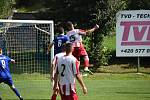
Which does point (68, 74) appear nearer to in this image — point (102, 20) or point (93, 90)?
point (93, 90)

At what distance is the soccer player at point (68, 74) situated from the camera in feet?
38.2

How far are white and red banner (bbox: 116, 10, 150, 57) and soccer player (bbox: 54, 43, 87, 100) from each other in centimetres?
1744

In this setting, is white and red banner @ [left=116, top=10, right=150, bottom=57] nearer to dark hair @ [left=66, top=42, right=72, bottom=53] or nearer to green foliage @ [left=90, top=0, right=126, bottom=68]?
green foliage @ [left=90, top=0, right=126, bottom=68]

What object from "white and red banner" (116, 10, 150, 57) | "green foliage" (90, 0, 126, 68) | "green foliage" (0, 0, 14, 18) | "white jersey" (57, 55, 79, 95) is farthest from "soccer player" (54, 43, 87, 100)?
"green foliage" (0, 0, 14, 18)

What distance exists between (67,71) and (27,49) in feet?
51.1

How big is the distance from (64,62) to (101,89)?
9050mm

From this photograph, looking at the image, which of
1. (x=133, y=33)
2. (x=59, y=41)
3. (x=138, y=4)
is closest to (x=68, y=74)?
(x=59, y=41)

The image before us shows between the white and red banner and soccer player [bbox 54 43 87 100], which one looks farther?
the white and red banner

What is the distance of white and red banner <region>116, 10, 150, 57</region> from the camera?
2897 cm

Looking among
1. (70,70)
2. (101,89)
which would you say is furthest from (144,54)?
(70,70)

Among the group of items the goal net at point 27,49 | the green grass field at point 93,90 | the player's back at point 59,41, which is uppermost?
the player's back at point 59,41

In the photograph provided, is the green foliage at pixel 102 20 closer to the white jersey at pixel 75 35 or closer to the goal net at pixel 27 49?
the goal net at pixel 27 49

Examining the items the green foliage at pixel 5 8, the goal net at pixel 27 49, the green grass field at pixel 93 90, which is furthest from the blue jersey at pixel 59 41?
the green foliage at pixel 5 8

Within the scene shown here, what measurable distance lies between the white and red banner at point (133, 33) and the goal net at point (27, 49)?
448 cm
